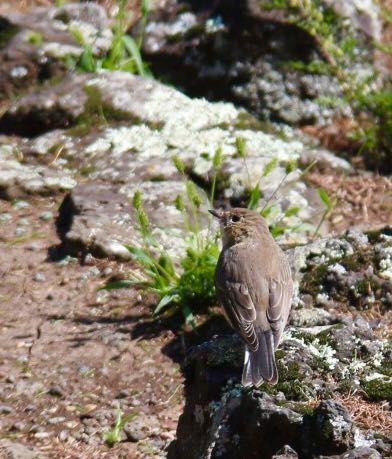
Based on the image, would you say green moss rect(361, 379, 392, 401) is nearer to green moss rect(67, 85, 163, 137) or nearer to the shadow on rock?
the shadow on rock

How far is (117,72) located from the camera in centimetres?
894

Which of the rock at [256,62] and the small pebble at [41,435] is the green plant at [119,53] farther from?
the small pebble at [41,435]

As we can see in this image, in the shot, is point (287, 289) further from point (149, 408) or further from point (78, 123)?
point (78, 123)

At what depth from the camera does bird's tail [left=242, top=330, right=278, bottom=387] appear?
173 inches

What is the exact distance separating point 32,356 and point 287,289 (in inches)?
66.2

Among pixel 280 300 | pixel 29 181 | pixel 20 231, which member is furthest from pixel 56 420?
pixel 29 181

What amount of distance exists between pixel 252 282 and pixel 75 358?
4.09ft

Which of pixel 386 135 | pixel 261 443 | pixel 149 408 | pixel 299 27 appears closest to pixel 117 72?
pixel 299 27

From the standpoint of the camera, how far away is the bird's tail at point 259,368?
438cm

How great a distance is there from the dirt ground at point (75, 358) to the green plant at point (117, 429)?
3 cm

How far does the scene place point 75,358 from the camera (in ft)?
20.4

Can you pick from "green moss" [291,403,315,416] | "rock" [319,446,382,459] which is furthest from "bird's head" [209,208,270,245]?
"rock" [319,446,382,459]

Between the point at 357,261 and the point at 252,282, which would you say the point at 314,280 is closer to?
the point at 357,261

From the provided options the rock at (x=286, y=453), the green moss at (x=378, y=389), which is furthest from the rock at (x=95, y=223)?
the rock at (x=286, y=453)
